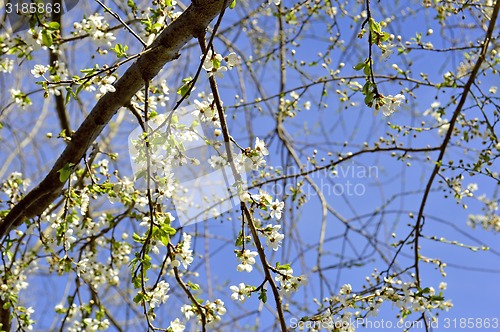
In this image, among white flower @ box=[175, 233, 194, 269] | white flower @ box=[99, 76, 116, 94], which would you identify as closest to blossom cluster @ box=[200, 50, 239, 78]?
white flower @ box=[99, 76, 116, 94]

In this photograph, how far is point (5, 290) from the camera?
2219 millimetres

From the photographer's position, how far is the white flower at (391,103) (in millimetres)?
1623

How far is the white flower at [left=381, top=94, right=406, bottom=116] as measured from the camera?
1623mm

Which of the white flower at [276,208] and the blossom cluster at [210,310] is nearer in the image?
the white flower at [276,208]

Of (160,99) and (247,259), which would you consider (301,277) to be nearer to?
(247,259)

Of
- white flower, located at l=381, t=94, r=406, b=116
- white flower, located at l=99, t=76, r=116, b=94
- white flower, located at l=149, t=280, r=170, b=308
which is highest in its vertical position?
white flower, located at l=99, t=76, r=116, b=94

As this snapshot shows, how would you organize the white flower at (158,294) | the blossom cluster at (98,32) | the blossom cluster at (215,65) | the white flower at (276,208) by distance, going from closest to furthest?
the blossom cluster at (215,65) → the white flower at (276,208) → the white flower at (158,294) → the blossom cluster at (98,32)

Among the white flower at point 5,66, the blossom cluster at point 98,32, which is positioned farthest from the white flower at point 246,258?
the white flower at point 5,66

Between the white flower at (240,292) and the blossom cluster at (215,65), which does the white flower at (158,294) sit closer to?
the white flower at (240,292)

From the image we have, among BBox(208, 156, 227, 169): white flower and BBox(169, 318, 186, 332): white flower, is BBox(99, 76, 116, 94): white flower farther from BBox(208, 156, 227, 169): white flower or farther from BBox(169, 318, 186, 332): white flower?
BBox(169, 318, 186, 332): white flower

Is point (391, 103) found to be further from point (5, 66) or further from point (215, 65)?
point (5, 66)

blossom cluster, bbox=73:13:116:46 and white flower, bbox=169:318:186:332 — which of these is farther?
blossom cluster, bbox=73:13:116:46

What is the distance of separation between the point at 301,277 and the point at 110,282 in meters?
1.20

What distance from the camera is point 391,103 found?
5.39ft
